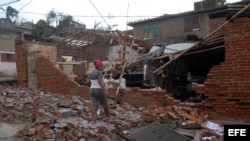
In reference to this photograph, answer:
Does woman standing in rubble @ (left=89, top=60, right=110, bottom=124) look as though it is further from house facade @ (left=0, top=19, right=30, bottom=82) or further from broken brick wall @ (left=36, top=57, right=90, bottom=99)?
house facade @ (left=0, top=19, right=30, bottom=82)

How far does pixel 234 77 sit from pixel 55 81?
779cm

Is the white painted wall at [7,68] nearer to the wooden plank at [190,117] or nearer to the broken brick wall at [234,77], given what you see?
the wooden plank at [190,117]

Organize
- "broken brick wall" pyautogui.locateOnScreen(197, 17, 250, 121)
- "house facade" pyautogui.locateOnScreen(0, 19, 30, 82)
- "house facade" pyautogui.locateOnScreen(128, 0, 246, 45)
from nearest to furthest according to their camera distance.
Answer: "broken brick wall" pyautogui.locateOnScreen(197, 17, 250, 121)
"house facade" pyautogui.locateOnScreen(128, 0, 246, 45)
"house facade" pyautogui.locateOnScreen(0, 19, 30, 82)

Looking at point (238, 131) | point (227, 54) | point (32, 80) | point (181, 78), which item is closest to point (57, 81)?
point (32, 80)

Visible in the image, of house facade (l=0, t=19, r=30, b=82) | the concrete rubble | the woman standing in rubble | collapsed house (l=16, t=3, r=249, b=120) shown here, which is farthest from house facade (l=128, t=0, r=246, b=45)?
the woman standing in rubble

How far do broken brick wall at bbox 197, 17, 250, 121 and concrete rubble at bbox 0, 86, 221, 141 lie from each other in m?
0.74

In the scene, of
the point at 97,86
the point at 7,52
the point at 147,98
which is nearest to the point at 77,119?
the point at 97,86

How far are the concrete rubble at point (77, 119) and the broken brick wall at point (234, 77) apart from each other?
2.44 ft

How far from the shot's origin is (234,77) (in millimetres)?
7898

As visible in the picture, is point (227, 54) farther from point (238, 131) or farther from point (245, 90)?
point (238, 131)

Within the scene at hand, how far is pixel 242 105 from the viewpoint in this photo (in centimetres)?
778

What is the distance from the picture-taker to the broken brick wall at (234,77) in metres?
7.71

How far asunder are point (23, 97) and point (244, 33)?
7577 mm

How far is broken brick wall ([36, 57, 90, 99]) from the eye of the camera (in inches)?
491
